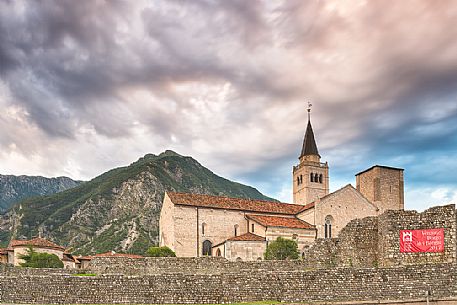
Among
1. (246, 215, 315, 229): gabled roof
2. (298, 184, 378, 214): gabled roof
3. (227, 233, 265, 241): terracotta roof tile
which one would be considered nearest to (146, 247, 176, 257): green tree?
(227, 233, 265, 241): terracotta roof tile

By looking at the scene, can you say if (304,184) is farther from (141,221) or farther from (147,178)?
(147,178)

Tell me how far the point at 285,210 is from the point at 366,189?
50.6 feet

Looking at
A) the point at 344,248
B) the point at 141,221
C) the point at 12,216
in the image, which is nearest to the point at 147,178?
the point at 141,221

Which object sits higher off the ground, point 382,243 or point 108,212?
point 108,212

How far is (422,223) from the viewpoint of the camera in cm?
2356

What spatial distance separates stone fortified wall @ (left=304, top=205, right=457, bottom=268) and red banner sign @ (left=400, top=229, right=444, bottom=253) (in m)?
0.19

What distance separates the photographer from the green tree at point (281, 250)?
51638mm

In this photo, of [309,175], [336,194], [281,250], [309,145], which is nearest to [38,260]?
[281,250]

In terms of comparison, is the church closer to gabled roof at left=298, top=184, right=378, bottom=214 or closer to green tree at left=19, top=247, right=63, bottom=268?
gabled roof at left=298, top=184, right=378, bottom=214

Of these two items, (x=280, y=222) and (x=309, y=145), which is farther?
(x=309, y=145)

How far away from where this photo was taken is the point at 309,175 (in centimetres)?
8762

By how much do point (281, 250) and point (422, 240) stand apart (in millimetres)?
29618

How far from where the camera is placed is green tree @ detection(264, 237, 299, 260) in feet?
169

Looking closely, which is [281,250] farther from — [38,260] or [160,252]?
[38,260]
